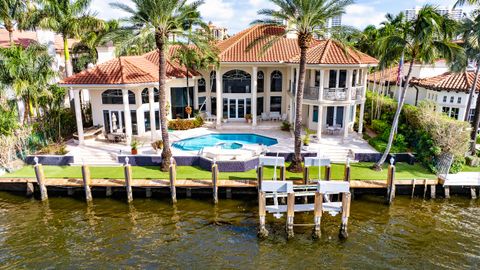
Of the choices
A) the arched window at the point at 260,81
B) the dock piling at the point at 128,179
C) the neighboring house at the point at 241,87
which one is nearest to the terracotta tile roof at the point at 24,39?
the neighboring house at the point at 241,87

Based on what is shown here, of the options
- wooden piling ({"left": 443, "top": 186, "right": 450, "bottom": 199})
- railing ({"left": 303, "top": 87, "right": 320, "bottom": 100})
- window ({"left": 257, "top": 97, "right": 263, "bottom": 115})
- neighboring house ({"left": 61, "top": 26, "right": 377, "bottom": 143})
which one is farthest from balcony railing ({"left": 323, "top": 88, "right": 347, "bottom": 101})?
wooden piling ({"left": 443, "top": 186, "right": 450, "bottom": 199})

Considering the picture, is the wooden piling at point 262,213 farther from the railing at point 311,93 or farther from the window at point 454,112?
the window at point 454,112

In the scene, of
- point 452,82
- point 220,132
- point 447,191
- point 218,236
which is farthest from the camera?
point 220,132

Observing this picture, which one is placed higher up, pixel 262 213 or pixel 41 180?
pixel 41 180

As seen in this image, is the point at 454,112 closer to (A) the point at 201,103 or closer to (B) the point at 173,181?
(A) the point at 201,103

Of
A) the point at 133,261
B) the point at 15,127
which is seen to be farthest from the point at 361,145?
the point at 15,127

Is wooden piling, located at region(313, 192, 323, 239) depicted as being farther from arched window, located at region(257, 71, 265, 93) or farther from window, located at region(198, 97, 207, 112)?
window, located at region(198, 97, 207, 112)

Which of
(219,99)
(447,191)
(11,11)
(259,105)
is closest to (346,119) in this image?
(447,191)
